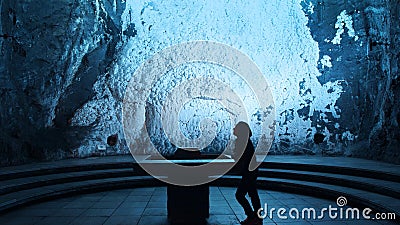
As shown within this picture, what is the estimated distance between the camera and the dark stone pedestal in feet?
13.0

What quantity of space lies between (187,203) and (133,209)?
105 centimetres

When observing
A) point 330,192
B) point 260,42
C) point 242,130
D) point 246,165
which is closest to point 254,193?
point 246,165

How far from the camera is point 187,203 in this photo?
13.1 ft

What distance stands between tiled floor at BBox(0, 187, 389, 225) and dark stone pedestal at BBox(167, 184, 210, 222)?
0.18 metres

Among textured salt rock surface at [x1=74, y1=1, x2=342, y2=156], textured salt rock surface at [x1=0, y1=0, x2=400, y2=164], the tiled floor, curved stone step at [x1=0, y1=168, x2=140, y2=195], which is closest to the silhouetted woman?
the tiled floor

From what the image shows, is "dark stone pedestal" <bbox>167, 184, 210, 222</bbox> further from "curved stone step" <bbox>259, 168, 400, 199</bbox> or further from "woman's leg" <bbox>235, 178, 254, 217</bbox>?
"curved stone step" <bbox>259, 168, 400, 199</bbox>

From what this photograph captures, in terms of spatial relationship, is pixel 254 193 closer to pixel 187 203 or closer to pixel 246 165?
pixel 246 165

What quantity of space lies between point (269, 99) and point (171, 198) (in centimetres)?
560

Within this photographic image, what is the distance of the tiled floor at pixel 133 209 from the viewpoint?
4039 mm

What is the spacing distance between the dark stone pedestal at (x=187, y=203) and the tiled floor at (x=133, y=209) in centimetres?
18

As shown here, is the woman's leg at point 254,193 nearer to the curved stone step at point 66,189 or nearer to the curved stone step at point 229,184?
the curved stone step at point 229,184

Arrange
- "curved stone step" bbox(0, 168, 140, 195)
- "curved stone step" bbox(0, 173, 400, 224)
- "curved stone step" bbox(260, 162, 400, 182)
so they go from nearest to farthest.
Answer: "curved stone step" bbox(0, 173, 400, 224)
"curved stone step" bbox(0, 168, 140, 195)
"curved stone step" bbox(260, 162, 400, 182)

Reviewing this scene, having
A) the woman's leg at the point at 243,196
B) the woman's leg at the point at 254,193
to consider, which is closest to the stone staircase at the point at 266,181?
the woman's leg at the point at 243,196

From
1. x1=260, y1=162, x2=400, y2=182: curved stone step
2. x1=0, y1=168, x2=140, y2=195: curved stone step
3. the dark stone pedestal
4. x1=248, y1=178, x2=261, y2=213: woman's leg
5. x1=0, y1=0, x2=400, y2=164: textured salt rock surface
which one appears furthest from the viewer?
x1=0, y1=0, x2=400, y2=164: textured salt rock surface
